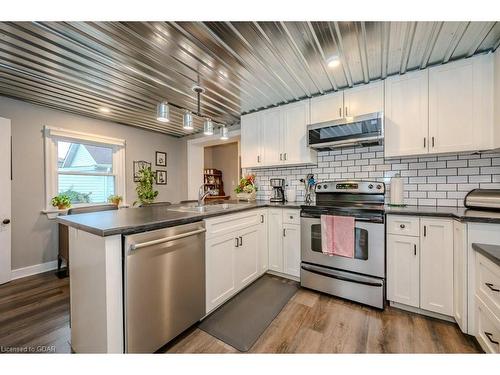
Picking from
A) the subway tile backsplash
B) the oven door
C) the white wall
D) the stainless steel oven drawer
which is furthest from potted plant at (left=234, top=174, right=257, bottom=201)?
the white wall

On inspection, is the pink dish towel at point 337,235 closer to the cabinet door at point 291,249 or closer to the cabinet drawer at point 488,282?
the cabinet door at point 291,249

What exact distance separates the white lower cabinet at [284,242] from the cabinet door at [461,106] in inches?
63.1

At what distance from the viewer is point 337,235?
2127mm

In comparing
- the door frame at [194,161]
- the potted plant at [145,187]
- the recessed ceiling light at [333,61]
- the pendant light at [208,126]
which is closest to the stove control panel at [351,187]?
the recessed ceiling light at [333,61]

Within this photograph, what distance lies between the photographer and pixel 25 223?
2844 mm

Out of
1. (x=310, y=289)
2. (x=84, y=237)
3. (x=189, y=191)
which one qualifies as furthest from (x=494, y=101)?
(x=189, y=191)

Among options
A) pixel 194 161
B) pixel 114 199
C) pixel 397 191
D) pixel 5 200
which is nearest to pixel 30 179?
pixel 5 200

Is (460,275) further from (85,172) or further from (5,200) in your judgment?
(85,172)

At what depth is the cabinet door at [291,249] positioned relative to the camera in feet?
8.26

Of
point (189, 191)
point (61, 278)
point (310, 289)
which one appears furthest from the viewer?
point (189, 191)

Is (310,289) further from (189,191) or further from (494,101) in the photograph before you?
(189,191)

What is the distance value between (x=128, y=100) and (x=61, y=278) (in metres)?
2.54

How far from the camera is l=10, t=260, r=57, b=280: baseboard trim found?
2724mm
